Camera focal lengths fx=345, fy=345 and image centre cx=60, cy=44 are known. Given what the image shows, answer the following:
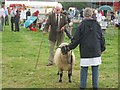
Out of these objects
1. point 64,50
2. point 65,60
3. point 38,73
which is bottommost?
point 38,73

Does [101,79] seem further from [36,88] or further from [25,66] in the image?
[25,66]

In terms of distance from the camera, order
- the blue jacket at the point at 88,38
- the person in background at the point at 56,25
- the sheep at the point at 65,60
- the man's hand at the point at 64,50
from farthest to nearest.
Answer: the person in background at the point at 56,25
the sheep at the point at 65,60
the man's hand at the point at 64,50
the blue jacket at the point at 88,38

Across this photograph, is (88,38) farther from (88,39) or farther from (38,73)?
(38,73)

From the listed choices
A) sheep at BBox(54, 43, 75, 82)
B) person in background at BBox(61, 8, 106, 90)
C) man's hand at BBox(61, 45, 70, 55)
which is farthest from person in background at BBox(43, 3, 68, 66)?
person in background at BBox(61, 8, 106, 90)

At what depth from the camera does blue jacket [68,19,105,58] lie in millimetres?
7332

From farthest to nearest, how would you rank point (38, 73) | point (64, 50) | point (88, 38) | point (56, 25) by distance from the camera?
point (56, 25), point (38, 73), point (64, 50), point (88, 38)

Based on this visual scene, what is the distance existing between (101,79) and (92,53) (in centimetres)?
246

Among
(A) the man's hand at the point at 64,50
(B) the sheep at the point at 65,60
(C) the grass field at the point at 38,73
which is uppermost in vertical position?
(A) the man's hand at the point at 64,50

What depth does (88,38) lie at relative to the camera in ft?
24.2

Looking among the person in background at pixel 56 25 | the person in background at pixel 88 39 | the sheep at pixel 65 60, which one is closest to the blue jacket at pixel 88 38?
the person in background at pixel 88 39

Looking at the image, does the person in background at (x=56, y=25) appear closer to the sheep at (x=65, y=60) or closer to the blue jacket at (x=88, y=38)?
the sheep at (x=65, y=60)

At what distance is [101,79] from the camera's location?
969 cm

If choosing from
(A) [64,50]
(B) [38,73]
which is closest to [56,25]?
(B) [38,73]

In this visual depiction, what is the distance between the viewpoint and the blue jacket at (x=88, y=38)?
7.33 metres
